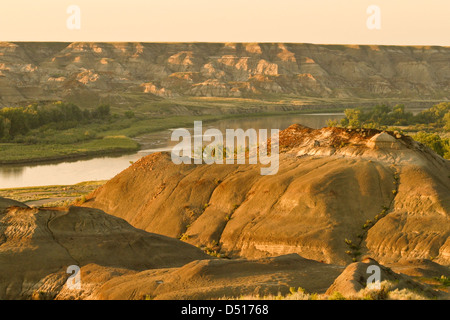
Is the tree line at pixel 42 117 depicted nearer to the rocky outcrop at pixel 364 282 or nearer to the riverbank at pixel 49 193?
the riverbank at pixel 49 193

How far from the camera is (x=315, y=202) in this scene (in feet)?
123

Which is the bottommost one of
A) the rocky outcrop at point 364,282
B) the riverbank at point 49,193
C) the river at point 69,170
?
the river at point 69,170

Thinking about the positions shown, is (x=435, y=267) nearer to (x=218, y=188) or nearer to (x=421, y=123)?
(x=218, y=188)

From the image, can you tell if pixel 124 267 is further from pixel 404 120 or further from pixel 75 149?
pixel 404 120

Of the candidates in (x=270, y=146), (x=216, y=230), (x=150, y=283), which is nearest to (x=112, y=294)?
(x=150, y=283)

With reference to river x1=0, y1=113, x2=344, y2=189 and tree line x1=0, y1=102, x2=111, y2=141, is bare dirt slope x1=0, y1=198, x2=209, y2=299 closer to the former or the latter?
river x1=0, y1=113, x2=344, y2=189

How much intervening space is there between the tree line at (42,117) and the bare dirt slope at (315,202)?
85865mm

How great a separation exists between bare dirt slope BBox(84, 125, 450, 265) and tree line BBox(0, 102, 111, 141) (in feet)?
282

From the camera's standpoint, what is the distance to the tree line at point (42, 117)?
416 ft

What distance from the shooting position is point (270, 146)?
47469 mm

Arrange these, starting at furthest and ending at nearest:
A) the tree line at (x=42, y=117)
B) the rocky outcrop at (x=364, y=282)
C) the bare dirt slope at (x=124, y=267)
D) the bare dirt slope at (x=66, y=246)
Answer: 1. the tree line at (x=42, y=117)
2. the bare dirt slope at (x=66, y=246)
3. the bare dirt slope at (x=124, y=267)
4. the rocky outcrop at (x=364, y=282)

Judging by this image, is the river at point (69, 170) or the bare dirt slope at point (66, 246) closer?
the bare dirt slope at point (66, 246)

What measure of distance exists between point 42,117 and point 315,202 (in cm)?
11518

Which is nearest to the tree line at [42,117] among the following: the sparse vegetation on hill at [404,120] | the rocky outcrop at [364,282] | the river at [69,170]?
the river at [69,170]
